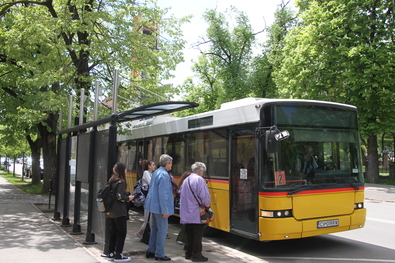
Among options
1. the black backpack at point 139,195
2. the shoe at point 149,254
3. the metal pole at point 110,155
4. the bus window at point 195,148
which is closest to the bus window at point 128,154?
the bus window at point 195,148

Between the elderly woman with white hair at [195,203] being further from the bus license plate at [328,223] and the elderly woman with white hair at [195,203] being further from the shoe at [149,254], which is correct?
the bus license plate at [328,223]

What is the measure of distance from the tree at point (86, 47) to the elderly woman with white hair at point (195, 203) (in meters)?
6.23

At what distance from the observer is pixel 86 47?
12297 mm

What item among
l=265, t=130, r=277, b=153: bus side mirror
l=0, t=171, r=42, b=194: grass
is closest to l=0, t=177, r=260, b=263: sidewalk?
l=265, t=130, r=277, b=153: bus side mirror

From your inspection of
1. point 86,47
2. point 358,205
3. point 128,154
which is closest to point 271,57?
point 128,154

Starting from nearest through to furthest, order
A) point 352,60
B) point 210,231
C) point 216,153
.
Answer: point 216,153 < point 210,231 < point 352,60

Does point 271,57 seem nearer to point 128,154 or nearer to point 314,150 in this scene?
point 128,154

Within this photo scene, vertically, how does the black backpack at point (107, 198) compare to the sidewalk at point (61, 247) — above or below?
above

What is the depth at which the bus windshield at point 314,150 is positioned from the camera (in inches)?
277

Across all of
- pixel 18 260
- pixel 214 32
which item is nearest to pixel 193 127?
pixel 18 260

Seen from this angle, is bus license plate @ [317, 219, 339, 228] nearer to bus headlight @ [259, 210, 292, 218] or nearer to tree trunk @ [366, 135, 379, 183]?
bus headlight @ [259, 210, 292, 218]

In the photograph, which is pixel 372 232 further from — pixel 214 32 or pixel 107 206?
pixel 214 32

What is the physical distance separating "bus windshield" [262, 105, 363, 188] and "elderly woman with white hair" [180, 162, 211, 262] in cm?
124

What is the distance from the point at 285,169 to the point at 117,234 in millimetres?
3219
